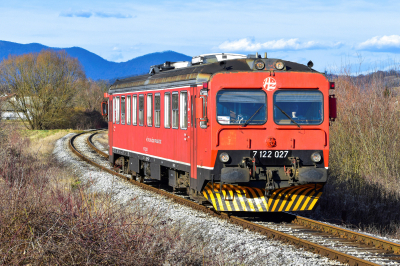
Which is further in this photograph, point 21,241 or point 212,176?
point 212,176

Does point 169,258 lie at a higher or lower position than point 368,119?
lower

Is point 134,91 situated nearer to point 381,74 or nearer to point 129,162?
point 129,162

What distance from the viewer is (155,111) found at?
1253cm

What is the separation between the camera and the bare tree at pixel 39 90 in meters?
46.9

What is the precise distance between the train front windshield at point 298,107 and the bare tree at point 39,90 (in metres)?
41.6

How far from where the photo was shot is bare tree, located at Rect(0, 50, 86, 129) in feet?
154

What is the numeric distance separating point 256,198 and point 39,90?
4213cm

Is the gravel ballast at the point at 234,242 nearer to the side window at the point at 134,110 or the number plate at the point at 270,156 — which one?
the number plate at the point at 270,156

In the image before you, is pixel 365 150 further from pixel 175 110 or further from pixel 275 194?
pixel 175 110

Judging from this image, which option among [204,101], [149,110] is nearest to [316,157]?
[204,101]

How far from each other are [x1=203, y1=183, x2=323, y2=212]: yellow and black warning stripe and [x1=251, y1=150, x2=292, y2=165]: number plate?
58 centimetres

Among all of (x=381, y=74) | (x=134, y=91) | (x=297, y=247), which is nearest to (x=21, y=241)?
(x=297, y=247)

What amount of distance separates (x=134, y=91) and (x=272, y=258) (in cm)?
801

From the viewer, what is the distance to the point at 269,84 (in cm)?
941
